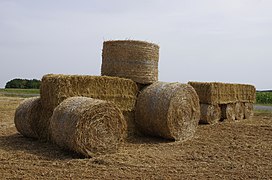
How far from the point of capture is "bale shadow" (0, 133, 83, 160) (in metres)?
6.82

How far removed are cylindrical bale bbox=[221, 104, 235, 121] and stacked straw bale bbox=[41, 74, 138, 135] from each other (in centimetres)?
589

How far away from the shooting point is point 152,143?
8.55 metres

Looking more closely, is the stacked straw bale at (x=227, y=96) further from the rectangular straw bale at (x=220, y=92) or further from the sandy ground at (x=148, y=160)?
the sandy ground at (x=148, y=160)

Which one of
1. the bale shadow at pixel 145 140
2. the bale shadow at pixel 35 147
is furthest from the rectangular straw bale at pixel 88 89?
the bale shadow at pixel 35 147

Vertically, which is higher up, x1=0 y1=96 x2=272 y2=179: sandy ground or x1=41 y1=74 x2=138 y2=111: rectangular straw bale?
x1=41 y1=74 x2=138 y2=111: rectangular straw bale

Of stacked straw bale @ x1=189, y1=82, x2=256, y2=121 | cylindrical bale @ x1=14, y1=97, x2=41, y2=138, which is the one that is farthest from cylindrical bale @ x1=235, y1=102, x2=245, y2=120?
cylindrical bale @ x1=14, y1=97, x2=41, y2=138

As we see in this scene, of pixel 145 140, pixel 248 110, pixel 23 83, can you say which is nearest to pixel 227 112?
pixel 248 110

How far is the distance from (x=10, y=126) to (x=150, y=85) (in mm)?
4117

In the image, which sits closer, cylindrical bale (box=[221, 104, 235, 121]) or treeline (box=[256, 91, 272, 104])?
cylindrical bale (box=[221, 104, 235, 121])

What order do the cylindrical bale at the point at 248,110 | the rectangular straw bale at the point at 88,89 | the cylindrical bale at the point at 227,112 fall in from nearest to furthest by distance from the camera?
1. the rectangular straw bale at the point at 88,89
2. the cylindrical bale at the point at 227,112
3. the cylindrical bale at the point at 248,110

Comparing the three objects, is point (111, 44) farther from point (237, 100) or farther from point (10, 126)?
point (237, 100)

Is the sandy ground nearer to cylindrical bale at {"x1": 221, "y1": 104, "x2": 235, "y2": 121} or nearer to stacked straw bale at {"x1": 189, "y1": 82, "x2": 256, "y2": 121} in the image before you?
stacked straw bale at {"x1": 189, "y1": 82, "x2": 256, "y2": 121}

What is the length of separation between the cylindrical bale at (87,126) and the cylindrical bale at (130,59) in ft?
6.85

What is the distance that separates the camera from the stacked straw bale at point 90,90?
7.88m
